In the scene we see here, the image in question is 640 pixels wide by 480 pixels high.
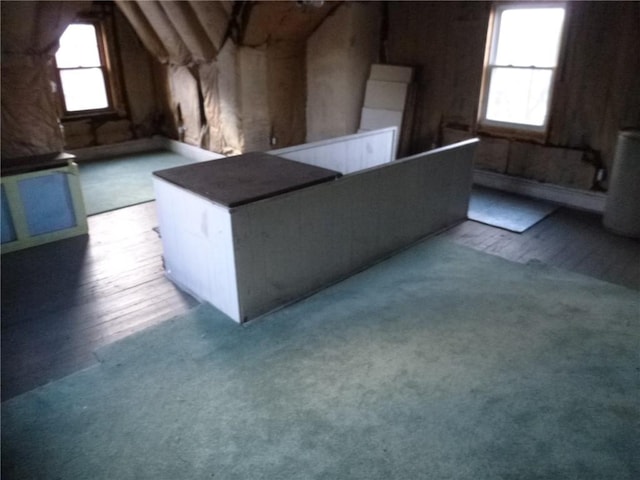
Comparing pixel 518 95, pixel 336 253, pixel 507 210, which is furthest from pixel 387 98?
pixel 336 253

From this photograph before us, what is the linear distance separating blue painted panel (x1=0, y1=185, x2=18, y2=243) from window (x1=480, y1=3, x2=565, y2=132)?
16.5 feet

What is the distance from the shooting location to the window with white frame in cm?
668

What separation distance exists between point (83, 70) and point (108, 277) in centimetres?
472

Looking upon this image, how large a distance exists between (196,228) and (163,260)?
96 centimetres

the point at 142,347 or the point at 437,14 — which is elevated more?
the point at 437,14

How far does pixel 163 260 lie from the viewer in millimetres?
3748

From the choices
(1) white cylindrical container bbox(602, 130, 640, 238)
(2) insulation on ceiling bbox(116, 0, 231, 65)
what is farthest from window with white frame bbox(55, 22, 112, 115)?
(1) white cylindrical container bbox(602, 130, 640, 238)

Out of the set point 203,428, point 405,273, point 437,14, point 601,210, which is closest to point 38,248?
point 203,428

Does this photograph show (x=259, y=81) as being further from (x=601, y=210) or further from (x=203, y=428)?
(x=203, y=428)

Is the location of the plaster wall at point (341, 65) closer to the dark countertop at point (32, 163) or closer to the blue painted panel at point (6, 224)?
the dark countertop at point (32, 163)

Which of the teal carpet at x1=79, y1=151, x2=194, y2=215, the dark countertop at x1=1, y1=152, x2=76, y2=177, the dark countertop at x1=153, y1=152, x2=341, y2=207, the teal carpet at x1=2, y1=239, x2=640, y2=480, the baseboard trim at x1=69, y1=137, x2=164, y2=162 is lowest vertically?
the teal carpet at x1=2, y1=239, x2=640, y2=480

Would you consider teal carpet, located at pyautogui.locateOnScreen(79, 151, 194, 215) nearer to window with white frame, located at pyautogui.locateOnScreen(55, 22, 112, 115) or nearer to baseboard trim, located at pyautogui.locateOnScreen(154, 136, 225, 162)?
baseboard trim, located at pyautogui.locateOnScreen(154, 136, 225, 162)

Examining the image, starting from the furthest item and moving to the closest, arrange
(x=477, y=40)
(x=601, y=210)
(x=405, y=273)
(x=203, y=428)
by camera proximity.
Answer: (x=477, y=40) < (x=601, y=210) < (x=405, y=273) < (x=203, y=428)

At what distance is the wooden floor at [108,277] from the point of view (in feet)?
9.00
